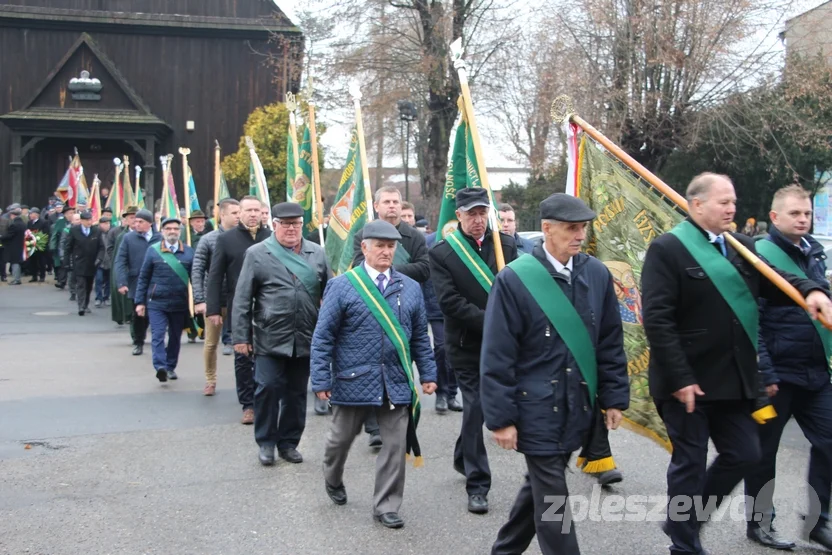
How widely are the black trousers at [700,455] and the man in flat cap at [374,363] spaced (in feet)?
5.53

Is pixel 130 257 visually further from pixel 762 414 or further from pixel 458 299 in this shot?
pixel 762 414

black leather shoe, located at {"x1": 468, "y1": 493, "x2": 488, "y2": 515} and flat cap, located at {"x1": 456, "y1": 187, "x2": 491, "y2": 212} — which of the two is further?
flat cap, located at {"x1": 456, "y1": 187, "x2": 491, "y2": 212}

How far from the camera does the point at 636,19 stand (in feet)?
67.8

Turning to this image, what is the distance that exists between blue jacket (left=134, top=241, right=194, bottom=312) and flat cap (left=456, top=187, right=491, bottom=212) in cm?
490

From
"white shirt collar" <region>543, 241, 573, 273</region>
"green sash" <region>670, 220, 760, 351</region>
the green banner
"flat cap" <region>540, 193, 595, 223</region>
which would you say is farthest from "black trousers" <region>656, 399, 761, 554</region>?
"flat cap" <region>540, 193, 595, 223</region>

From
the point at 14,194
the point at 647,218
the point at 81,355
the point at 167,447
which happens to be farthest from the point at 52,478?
the point at 14,194

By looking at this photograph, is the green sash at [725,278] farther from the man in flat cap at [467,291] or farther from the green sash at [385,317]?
the green sash at [385,317]

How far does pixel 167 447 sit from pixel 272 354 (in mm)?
1419

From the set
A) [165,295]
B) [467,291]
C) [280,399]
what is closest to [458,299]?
[467,291]

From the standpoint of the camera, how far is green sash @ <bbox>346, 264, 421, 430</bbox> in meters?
5.75

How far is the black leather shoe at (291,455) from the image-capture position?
7.04 m

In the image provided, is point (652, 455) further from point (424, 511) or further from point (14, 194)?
point (14, 194)

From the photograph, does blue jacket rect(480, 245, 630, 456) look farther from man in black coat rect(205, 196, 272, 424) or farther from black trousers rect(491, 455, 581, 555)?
man in black coat rect(205, 196, 272, 424)

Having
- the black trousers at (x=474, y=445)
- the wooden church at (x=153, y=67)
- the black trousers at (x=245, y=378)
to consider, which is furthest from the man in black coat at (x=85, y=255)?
the black trousers at (x=474, y=445)
